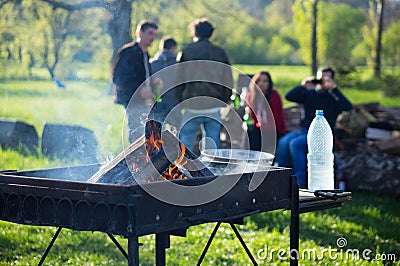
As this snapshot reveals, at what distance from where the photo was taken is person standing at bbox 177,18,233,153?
8391 mm

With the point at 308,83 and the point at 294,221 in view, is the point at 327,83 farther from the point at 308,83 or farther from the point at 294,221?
the point at 294,221

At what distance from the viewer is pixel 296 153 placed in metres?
8.75

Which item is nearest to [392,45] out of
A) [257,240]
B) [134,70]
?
[134,70]

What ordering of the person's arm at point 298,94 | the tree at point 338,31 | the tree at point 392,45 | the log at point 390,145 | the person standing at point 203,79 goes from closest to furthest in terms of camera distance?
the person standing at point 203,79, the person's arm at point 298,94, the log at point 390,145, the tree at point 338,31, the tree at point 392,45

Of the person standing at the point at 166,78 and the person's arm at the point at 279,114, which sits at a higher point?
the person standing at the point at 166,78

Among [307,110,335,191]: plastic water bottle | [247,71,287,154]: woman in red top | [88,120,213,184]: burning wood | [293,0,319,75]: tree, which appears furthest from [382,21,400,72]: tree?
[88,120,213,184]: burning wood

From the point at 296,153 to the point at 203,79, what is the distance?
164 centimetres

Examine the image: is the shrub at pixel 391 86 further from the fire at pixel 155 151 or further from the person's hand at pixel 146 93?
the fire at pixel 155 151

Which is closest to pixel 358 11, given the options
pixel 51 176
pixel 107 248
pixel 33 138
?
pixel 33 138

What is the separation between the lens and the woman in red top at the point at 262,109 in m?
8.86

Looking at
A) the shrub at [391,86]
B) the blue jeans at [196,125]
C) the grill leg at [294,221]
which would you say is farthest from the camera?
the shrub at [391,86]

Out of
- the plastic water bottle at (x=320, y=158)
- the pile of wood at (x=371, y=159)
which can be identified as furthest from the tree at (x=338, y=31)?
the plastic water bottle at (x=320, y=158)

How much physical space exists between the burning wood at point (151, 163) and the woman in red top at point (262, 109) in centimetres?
475

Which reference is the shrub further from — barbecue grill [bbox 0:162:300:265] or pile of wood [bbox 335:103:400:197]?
barbecue grill [bbox 0:162:300:265]
